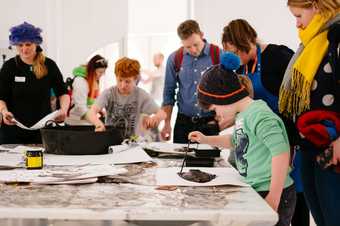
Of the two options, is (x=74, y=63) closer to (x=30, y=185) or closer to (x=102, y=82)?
(x=102, y=82)

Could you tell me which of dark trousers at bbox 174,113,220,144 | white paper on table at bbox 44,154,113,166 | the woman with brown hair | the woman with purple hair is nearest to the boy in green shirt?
white paper on table at bbox 44,154,113,166

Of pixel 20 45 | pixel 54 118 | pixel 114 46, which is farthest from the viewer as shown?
pixel 114 46

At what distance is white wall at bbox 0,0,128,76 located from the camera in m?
4.91

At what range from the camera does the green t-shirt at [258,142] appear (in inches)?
50.8

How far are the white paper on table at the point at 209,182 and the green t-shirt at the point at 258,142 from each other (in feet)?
0.14

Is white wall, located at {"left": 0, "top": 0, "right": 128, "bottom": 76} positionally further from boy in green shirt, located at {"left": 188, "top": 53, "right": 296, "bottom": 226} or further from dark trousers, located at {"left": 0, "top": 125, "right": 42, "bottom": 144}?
boy in green shirt, located at {"left": 188, "top": 53, "right": 296, "bottom": 226}

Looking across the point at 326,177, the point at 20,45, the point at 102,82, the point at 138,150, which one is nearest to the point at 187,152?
the point at 138,150

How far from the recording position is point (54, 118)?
7.49 feet

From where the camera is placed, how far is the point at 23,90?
2.68 meters

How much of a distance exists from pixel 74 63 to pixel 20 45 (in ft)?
7.69

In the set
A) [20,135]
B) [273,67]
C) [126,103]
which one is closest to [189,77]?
[126,103]

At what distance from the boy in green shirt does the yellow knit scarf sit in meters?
0.14

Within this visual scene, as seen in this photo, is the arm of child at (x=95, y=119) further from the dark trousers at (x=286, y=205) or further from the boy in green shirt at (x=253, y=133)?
the dark trousers at (x=286, y=205)

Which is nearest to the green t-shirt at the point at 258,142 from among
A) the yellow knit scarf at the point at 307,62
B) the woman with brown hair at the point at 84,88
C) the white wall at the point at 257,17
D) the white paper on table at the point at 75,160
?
the yellow knit scarf at the point at 307,62
